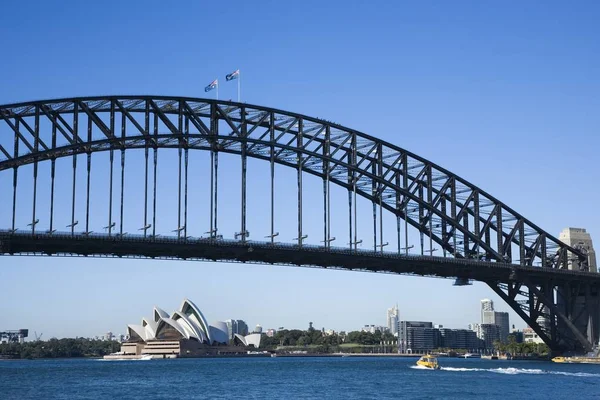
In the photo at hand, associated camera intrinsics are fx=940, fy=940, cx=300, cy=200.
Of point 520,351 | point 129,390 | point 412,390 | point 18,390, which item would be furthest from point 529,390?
point 520,351

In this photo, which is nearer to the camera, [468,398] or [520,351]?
[468,398]

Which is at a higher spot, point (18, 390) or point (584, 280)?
point (584, 280)

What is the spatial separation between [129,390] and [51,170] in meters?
19.6

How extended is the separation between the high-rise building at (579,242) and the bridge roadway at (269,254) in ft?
19.8

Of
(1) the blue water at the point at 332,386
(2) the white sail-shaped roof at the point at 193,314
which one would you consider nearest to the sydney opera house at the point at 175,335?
(2) the white sail-shaped roof at the point at 193,314

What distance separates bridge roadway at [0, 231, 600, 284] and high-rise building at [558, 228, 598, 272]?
6.05 meters

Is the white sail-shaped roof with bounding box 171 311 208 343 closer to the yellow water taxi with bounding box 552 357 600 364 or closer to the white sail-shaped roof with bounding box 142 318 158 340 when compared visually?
the white sail-shaped roof with bounding box 142 318 158 340

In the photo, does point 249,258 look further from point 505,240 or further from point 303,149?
point 505,240

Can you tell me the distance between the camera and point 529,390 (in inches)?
2479

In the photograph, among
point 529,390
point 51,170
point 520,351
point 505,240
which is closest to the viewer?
point 529,390

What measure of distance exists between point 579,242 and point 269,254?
42.7 metres

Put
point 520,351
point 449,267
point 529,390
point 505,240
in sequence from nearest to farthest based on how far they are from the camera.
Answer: point 529,390, point 449,267, point 505,240, point 520,351

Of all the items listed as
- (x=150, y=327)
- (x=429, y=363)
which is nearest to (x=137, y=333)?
(x=150, y=327)

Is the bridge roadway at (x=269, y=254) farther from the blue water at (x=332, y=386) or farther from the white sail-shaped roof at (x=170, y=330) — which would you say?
the white sail-shaped roof at (x=170, y=330)
